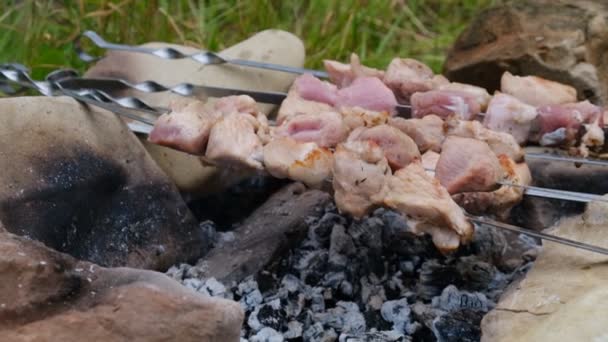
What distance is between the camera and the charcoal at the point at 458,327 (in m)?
1.45

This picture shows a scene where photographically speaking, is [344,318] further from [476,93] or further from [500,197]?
[476,93]

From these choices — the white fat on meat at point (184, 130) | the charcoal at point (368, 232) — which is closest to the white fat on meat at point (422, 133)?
the charcoal at point (368, 232)

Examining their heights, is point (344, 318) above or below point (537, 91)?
below

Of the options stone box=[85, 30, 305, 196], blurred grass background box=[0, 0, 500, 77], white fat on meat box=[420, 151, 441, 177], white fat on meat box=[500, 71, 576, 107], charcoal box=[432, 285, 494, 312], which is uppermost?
white fat on meat box=[500, 71, 576, 107]

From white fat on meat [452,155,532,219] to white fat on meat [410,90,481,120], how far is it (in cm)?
31

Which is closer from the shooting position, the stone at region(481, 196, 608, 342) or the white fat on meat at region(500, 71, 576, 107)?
the stone at region(481, 196, 608, 342)

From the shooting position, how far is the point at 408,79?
1.92 metres

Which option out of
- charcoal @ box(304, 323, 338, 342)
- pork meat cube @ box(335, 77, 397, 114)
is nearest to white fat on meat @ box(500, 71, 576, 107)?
pork meat cube @ box(335, 77, 397, 114)

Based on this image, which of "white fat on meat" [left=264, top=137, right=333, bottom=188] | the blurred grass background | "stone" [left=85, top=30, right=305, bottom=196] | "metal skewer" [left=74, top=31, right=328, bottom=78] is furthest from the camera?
the blurred grass background

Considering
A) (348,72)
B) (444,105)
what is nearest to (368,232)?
(444,105)

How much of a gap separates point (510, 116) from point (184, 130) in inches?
26.4

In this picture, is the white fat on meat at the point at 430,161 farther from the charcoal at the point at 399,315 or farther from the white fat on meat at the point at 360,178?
the charcoal at the point at 399,315

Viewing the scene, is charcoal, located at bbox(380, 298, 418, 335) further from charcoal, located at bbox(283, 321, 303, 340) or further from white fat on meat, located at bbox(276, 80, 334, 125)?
white fat on meat, located at bbox(276, 80, 334, 125)

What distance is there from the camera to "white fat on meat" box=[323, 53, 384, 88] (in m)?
1.98
